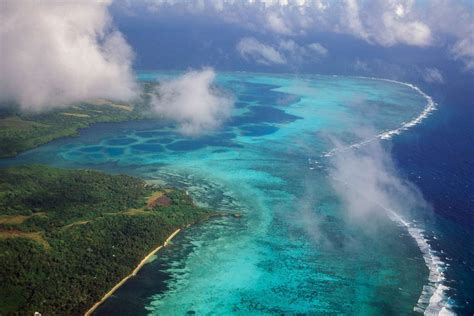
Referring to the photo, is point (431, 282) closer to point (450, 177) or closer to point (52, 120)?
point (450, 177)

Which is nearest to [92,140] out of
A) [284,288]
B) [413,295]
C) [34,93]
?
[34,93]

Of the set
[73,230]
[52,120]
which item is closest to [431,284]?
[73,230]

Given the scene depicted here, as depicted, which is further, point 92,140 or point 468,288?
point 92,140

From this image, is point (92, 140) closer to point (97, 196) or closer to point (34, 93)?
point (34, 93)

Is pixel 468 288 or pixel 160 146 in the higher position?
pixel 160 146

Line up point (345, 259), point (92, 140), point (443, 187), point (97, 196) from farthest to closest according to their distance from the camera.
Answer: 1. point (92, 140)
2. point (443, 187)
3. point (97, 196)
4. point (345, 259)

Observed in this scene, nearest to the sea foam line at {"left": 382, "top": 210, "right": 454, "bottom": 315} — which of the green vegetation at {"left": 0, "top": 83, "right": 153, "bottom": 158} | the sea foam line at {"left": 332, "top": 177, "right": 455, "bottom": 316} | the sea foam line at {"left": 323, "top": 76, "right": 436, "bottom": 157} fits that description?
the sea foam line at {"left": 332, "top": 177, "right": 455, "bottom": 316}

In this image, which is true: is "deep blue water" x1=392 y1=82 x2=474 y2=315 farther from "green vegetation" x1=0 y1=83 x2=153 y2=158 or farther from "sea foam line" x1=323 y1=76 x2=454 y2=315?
"green vegetation" x1=0 y1=83 x2=153 y2=158
